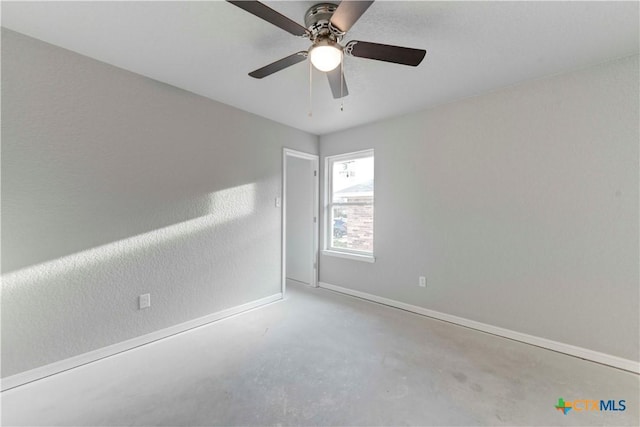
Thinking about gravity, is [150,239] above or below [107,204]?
below

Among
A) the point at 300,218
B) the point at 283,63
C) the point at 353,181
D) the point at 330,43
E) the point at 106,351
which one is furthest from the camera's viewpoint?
the point at 300,218

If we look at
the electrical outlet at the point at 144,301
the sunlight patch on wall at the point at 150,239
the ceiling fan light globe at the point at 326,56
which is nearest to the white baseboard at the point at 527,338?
the sunlight patch on wall at the point at 150,239

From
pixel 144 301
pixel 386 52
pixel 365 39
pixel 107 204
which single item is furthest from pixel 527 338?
pixel 107 204

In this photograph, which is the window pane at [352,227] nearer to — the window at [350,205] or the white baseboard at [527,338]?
the window at [350,205]

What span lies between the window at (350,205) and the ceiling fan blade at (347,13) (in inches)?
93.2

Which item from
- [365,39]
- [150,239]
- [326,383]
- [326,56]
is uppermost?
[365,39]

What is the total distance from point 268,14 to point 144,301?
2.51 meters

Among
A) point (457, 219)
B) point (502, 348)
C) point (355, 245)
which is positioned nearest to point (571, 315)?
point (502, 348)

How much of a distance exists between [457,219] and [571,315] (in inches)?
48.1

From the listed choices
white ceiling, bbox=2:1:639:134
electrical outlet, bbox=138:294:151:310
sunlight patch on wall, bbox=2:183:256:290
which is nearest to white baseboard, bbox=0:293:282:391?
electrical outlet, bbox=138:294:151:310

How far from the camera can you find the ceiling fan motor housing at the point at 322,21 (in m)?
1.56

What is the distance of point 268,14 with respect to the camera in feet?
→ 4.32

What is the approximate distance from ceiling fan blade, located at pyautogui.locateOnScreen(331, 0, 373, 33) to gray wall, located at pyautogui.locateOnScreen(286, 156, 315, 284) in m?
2.88

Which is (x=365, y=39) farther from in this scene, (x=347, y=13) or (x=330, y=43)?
(x=347, y=13)
